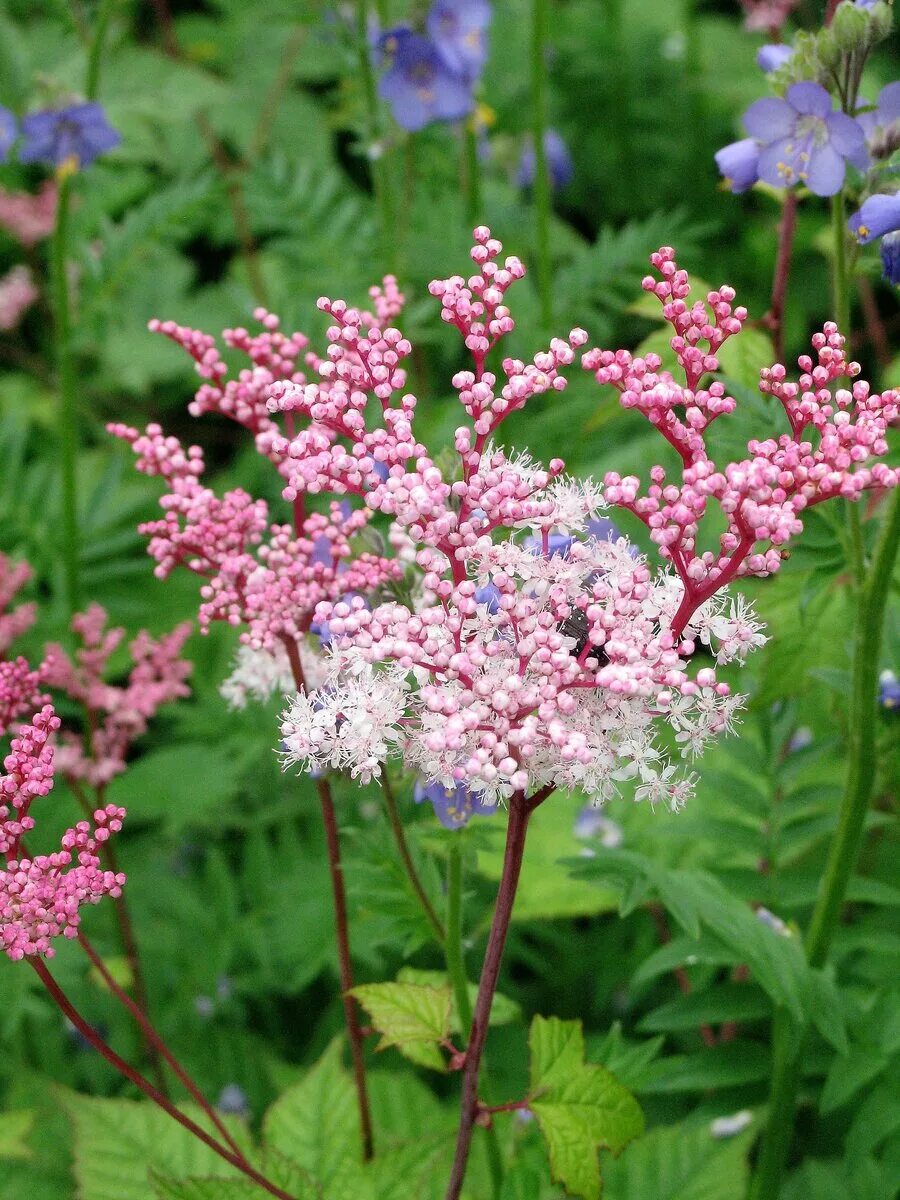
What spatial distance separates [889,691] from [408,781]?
3.38 ft

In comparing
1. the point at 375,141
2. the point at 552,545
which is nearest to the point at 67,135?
the point at 375,141

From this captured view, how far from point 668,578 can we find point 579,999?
6.62ft

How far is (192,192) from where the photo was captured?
122 inches

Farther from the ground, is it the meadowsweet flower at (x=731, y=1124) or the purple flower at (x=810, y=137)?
the purple flower at (x=810, y=137)

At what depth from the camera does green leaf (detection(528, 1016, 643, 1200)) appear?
1439 millimetres

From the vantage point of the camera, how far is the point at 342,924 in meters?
1.80

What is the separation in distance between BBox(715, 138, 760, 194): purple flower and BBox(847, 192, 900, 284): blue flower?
0.28m

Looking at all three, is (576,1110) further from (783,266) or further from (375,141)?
(375,141)

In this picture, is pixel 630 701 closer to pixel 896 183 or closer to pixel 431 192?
pixel 896 183

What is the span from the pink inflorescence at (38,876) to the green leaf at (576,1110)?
0.57 metres

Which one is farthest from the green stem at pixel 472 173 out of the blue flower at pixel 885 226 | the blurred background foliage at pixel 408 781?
the blue flower at pixel 885 226

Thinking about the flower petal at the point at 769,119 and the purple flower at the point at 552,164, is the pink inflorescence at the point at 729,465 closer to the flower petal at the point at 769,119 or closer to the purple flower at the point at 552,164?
the flower petal at the point at 769,119

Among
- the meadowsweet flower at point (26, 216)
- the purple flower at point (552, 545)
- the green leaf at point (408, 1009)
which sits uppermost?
the meadowsweet flower at point (26, 216)

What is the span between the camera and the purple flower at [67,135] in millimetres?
2959
